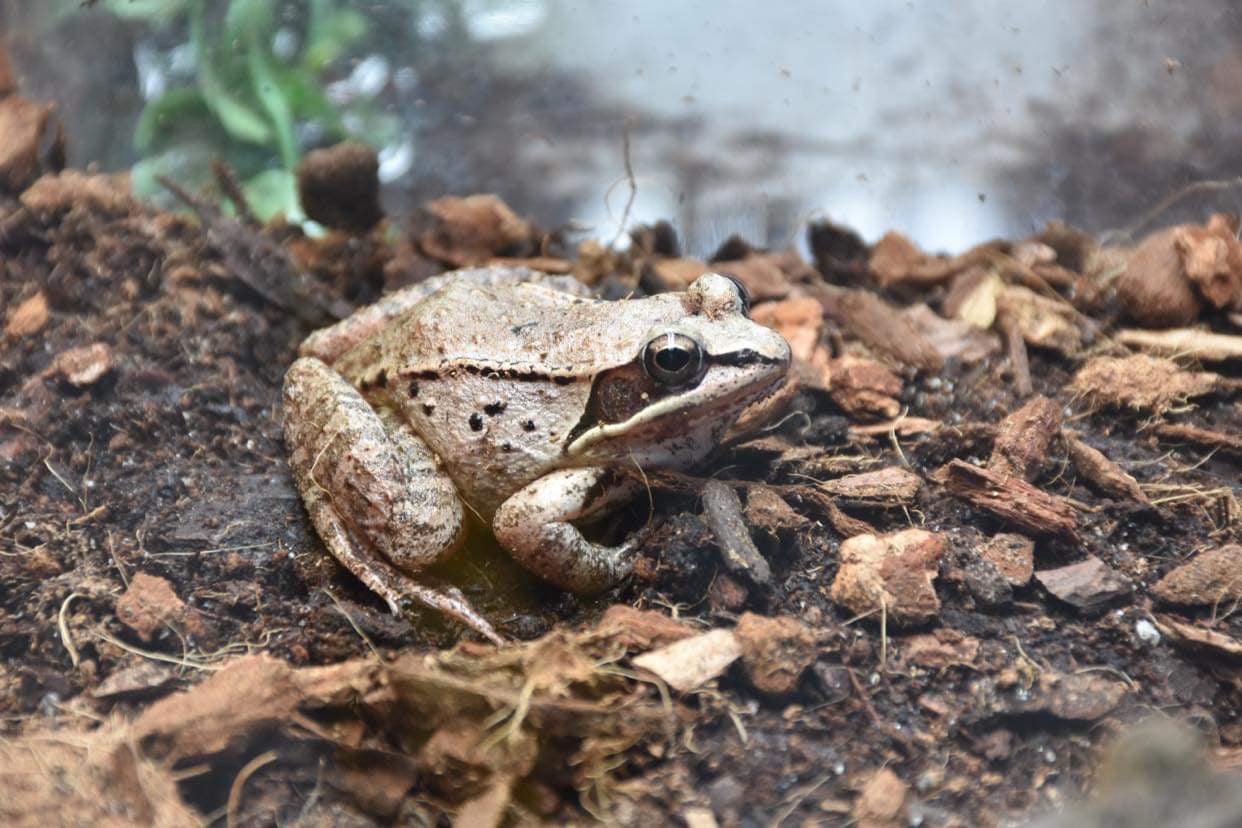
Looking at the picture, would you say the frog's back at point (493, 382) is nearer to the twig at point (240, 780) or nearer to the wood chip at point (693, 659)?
the wood chip at point (693, 659)

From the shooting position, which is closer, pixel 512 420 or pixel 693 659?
pixel 693 659

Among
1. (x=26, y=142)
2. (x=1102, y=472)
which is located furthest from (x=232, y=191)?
(x=1102, y=472)

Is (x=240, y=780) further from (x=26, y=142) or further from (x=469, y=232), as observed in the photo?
(x=26, y=142)

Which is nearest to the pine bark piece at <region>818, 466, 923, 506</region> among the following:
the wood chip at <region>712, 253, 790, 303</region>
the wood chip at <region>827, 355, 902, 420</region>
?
the wood chip at <region>827, 355, 902, 420</region>

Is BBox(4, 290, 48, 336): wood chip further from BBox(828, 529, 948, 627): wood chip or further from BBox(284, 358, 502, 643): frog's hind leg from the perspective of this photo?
BBox(828, 529, 948, 627): wood chip

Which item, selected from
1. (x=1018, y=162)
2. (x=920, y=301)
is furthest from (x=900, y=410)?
(x=1018, y=162)

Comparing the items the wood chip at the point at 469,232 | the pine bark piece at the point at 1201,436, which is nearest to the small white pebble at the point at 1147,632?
the pine bark piece at the point at 1201,436
